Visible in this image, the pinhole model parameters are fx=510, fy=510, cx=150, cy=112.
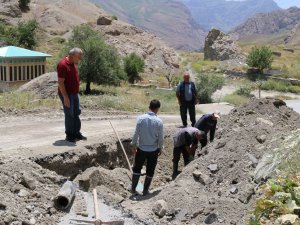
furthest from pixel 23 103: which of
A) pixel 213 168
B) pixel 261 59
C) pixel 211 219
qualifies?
pixel 261 59

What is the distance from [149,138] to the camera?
332 inches

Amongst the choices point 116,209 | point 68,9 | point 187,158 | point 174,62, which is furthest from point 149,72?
point 116,209

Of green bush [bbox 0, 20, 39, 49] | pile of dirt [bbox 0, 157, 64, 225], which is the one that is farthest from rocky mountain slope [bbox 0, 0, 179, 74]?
pile of dirt [bbox 0, 157, 64, 225]

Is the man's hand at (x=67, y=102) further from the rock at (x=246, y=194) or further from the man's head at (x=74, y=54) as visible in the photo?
the rock at (x=246, y=194)

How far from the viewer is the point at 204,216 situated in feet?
24.2

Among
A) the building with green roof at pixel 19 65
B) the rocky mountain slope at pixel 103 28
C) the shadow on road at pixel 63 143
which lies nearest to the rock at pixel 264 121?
the shadow on road at pixel 63 143

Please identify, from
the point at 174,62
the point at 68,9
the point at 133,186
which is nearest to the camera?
the point at 133,186

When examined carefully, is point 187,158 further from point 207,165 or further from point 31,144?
point 31,144

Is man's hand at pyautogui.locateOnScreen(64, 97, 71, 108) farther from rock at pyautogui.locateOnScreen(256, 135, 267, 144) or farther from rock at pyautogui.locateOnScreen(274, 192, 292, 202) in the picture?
rock at pyautogui.locateOnScreen(274, 192, 292, 202)

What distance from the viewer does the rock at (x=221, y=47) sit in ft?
194

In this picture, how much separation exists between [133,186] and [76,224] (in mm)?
2188

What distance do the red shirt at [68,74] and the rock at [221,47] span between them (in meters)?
50.1

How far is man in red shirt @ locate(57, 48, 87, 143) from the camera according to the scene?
9.52m

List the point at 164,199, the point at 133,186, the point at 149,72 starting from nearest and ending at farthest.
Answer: the point at 164,199 → the point at 133,186 → the point at 149,72
